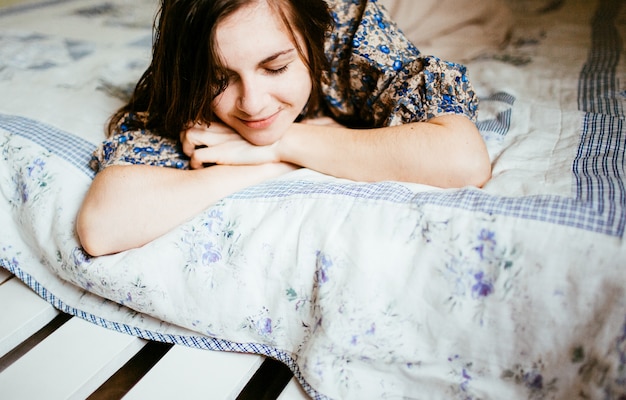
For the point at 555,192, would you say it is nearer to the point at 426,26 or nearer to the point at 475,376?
the point at 475,376

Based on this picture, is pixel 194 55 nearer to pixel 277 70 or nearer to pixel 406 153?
pixel 277 70

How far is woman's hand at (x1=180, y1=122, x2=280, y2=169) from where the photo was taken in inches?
31.0

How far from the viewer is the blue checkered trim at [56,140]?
2.71ft

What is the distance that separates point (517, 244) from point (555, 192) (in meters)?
0.15

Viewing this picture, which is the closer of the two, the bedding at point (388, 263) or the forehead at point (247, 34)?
the bedding at point (388, 263)

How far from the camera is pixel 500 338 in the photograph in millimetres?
527

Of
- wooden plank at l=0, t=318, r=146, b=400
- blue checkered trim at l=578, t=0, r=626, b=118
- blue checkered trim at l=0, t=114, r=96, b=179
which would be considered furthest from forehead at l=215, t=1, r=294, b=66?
blue checkered trim at l=578, t=0, r=626, b=118

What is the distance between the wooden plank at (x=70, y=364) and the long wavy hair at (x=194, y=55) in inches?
14.2

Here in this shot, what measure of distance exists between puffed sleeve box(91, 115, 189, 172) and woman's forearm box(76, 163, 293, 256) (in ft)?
0.14

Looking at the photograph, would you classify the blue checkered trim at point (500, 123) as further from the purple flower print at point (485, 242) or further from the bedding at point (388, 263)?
the purple flower print at point (485, 242)

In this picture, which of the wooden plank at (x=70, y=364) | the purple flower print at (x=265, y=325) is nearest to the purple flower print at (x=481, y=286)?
the purple flower print at (x=265, y=325)

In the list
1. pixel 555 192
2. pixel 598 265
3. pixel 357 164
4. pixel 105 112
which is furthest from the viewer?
pixel 105 112

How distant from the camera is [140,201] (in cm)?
73

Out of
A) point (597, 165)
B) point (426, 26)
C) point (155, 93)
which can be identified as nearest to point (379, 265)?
point (597, 165)
